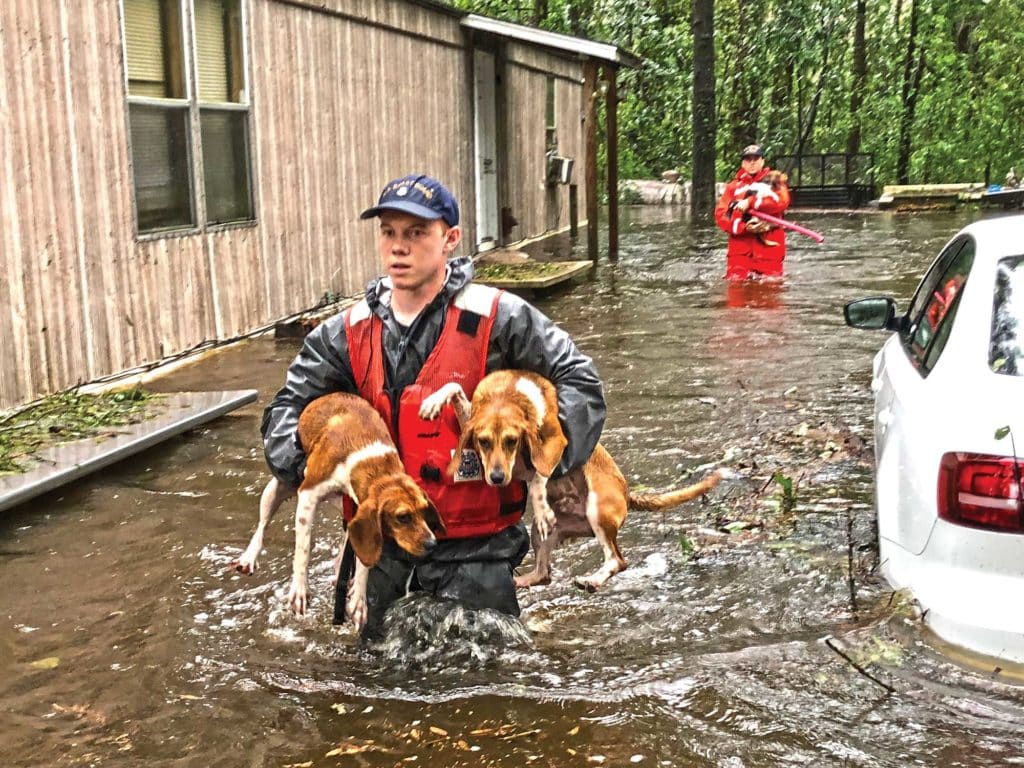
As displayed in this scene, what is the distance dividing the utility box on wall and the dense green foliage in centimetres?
1124

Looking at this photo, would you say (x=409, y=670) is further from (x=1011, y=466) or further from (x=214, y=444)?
(x=214, y=444)

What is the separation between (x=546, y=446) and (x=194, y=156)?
7758mm

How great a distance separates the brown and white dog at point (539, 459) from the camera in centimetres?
379

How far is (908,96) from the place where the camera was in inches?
1492

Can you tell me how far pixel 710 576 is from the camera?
222 inches

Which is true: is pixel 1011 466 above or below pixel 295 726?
above

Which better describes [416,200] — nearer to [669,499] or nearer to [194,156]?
[669,499]

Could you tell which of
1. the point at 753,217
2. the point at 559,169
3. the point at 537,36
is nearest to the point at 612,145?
the point at 537,36

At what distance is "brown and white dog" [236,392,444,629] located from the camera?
3.82 metres

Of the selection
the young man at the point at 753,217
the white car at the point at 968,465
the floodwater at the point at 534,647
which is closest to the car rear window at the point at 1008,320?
the white car at the point at 968,465

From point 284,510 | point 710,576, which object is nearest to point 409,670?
point 710,576

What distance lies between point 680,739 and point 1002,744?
3.20 ft

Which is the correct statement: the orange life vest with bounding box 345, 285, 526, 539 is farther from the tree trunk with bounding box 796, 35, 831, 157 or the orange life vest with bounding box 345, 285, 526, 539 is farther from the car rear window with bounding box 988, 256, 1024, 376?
the tree trunk with bounding box 796, 35, 831, 157

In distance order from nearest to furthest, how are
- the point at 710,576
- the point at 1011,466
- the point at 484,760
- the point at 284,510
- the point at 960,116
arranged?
the point at 1011,466, the point at 484,760, the point at 710,576, the point at 284,510, the point at 960,116
